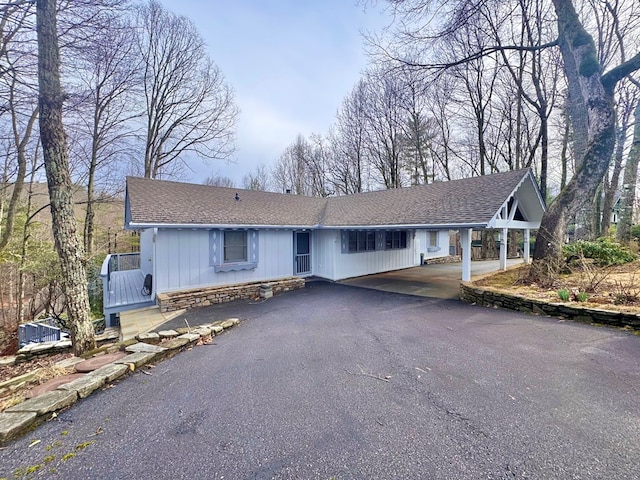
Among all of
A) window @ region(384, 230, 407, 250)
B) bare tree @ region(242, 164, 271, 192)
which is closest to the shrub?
window @ region(384, 230, 407, 250)

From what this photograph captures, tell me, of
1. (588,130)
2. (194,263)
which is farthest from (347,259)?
(588,130)

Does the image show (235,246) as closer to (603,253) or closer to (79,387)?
(79,387)

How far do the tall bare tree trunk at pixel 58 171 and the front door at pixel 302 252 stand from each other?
7.59 m

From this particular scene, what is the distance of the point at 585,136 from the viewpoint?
927cm

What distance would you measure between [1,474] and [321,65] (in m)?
13.3

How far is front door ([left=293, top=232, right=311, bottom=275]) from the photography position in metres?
12.1

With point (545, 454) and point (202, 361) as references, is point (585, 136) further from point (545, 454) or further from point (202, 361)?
point (202, 361)

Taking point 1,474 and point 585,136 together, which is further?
point 585,136

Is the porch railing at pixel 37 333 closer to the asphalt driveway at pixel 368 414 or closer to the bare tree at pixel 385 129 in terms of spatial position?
the asphalt driveway at pixel 368 414

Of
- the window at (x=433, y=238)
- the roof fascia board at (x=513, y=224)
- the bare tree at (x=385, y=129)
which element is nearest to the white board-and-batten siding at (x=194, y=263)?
the roof fascia board at (x=513, y=224)

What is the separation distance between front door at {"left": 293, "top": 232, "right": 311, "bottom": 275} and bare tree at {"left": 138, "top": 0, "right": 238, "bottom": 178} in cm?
1069

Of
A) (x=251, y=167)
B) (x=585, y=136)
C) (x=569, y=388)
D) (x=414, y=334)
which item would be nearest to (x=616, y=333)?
(x=569, y=388)

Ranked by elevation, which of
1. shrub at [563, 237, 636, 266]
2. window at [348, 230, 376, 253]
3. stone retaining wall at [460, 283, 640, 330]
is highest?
window at [348, 230, 376, 253]

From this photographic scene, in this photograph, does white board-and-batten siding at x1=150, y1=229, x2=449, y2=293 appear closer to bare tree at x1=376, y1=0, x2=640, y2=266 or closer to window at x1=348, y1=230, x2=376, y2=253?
window at x1=348, y1=230, x2=376, y2=253
